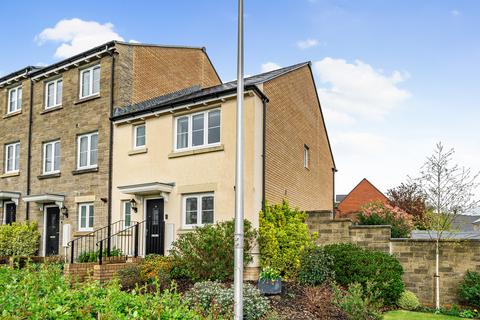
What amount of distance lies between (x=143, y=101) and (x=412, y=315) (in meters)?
12.9

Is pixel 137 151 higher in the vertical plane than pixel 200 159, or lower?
higher

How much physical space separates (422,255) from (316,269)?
3128 millimetres

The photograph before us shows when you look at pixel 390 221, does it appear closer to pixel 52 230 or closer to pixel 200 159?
pixel 200 159

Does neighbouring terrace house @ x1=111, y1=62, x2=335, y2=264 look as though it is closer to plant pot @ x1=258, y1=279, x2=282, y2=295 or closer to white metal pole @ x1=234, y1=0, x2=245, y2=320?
plant pot @ x1=258, y1=279, x2=282, y2=295

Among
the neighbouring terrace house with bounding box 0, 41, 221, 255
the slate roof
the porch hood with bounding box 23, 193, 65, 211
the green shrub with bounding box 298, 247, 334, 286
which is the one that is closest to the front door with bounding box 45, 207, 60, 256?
the neighbouring terrace house with bounding box 0, 41, 221, 255

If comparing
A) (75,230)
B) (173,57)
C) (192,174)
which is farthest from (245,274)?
(173,57)

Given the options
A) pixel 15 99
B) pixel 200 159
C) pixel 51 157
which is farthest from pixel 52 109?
pixel 200 159

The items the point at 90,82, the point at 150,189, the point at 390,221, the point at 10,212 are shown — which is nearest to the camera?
the point at 150,189

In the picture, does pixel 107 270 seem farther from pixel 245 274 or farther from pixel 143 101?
pixel 143 101

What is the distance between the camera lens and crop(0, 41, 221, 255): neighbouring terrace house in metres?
18.9

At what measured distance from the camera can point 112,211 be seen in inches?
707

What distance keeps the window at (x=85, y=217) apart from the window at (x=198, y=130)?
507 cm

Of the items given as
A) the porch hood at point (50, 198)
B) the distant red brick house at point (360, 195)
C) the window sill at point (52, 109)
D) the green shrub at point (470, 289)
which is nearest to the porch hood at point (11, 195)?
the porch hood at point (50, 198)

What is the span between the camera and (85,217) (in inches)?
755
